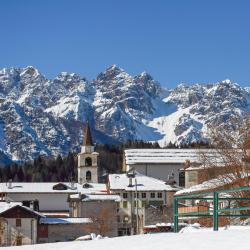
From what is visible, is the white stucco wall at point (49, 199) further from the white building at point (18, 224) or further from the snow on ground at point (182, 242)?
the snow on ground at point (182, 242)

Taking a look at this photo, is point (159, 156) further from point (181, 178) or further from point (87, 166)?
point (87, 166)

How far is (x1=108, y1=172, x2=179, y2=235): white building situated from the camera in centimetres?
10662

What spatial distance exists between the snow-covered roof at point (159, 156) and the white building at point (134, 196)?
1574 cm

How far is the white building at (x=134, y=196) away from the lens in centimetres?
10662

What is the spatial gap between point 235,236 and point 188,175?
104107mm

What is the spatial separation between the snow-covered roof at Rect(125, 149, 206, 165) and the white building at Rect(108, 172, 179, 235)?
15743 millimetres

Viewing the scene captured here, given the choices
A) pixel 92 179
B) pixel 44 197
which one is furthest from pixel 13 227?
pixel 92 179

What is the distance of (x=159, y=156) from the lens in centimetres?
14312

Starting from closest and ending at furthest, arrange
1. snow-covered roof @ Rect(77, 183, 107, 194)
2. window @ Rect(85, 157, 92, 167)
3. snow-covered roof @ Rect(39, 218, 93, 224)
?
snow-covered roof @ Rect(39, 218, 93, 224) → snow-covered roof @ Rect(77, 183, 107, 194) → window @ Rect(85, 157, 92, 167)

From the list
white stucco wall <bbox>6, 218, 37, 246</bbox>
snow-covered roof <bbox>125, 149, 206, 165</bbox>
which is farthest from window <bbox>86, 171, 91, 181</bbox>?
white stucco wall <bbox>6, 218, 37, 246</bbox>

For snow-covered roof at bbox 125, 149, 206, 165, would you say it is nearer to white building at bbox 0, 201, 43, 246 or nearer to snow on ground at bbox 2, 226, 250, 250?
white building at bbox 0, 201, 43, 246

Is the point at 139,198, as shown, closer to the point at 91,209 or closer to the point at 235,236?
the point at 91,209

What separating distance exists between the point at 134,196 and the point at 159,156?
95.3 feet

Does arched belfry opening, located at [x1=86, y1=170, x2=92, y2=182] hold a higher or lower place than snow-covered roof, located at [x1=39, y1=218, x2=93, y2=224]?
higher
